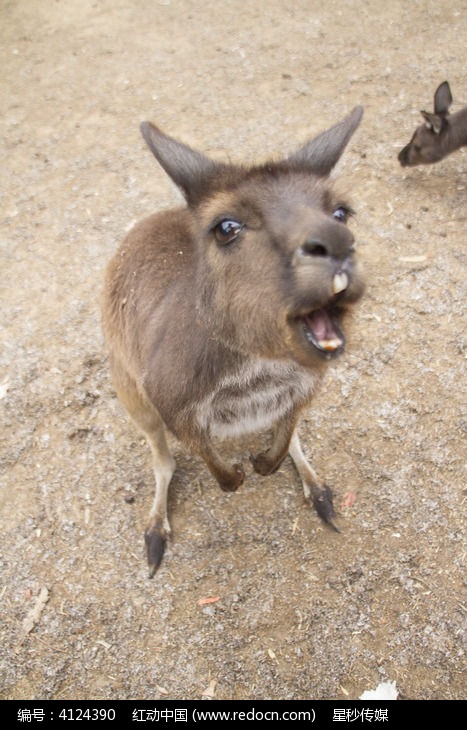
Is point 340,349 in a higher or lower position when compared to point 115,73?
higher

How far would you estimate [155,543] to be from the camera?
10.1 ft

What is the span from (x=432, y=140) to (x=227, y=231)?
363 cm

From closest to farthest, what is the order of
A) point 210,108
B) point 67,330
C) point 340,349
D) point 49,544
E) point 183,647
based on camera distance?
point 340,349 < point 183,647 < point 49,544 < point 67,330 < point 210,108

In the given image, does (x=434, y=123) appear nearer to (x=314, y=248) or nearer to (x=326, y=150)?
(x=326, y=150)

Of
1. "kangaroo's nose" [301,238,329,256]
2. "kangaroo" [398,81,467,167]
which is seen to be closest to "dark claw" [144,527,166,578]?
"kangaroo's nose" [301,238,329,256]

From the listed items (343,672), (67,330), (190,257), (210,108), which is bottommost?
(343,672)

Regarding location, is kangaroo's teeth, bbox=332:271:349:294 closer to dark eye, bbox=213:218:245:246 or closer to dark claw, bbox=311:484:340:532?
dark eye, bbox=213:218:245:246

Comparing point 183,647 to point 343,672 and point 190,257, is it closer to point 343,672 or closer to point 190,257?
point 343,672

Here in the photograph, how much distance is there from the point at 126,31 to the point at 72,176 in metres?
2.95

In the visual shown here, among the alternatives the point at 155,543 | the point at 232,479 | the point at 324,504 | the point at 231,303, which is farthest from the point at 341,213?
the point at 155,543

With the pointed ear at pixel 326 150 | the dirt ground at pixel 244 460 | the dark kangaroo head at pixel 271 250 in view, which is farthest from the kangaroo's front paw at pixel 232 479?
the pointed ear at pixel 326 150

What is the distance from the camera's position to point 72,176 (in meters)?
5.41

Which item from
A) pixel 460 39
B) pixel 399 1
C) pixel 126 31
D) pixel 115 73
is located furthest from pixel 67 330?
pixel 399 1

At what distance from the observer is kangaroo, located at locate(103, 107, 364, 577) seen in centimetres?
192
